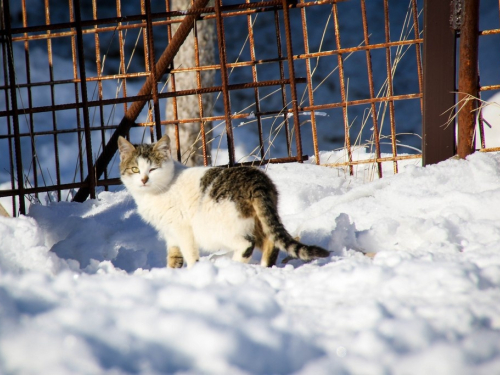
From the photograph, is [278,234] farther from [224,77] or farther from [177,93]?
[177,93]

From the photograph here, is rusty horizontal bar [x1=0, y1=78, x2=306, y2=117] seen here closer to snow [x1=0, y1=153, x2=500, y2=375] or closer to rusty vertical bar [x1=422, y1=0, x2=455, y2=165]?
rusty vertical bar [x1=422, y1=0, x2=455, y2=165]

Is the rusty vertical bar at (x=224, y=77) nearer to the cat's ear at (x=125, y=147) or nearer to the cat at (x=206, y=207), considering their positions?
the cat at (x=206, y=207)

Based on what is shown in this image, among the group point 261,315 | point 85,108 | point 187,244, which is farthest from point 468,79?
point 85,108

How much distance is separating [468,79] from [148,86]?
2289mm

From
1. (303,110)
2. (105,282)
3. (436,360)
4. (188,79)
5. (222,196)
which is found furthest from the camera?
(188,79)

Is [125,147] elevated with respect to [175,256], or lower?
elevated

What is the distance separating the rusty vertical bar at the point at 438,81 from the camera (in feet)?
10.6

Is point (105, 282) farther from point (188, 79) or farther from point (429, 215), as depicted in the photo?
point (188, 79)

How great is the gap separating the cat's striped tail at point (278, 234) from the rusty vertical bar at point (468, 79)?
1.57m

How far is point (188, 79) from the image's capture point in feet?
18.2

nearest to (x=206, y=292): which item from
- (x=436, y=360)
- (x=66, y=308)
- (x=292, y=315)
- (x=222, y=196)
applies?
(x=292, y=315)

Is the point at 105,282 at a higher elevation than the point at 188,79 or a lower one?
lower

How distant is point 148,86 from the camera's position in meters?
3.79

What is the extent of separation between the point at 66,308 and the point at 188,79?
4.46 meters
